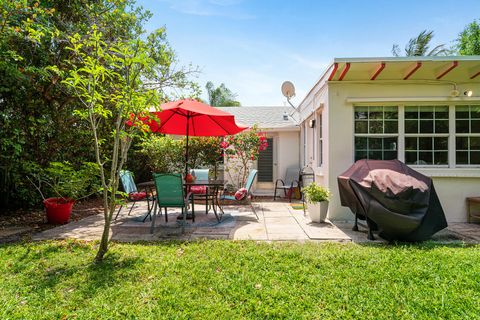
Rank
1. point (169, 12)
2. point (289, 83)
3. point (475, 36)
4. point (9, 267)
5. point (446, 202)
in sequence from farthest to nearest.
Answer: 1. point (475, 36)
2. point (289, 83)
3. point (169, 12)
4. point (446, 202)
5. point (9, 267)

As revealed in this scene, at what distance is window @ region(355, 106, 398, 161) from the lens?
664 cm

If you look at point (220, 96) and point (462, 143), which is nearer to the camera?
point (462, 143)

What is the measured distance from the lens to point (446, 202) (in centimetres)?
645

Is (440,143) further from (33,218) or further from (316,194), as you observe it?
(33,218)

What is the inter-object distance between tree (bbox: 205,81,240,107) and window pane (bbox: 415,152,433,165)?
2973 cm

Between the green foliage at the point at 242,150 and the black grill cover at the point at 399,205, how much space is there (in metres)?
5.57

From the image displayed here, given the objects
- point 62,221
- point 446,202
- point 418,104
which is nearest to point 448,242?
point 446,202

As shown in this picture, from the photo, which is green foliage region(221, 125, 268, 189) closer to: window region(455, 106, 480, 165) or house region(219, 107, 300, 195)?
house region(219, 107, 300, 195)

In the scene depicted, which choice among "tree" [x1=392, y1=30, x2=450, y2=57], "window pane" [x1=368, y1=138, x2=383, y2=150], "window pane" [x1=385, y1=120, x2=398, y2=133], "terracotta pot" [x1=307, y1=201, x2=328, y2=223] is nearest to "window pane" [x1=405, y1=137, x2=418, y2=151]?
"window pane" [x1=385, y1=120, x2=398, y2=133]

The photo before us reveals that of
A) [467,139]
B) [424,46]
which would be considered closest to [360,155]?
[467,139]

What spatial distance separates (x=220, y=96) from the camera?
116ft

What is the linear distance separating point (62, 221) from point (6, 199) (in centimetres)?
216

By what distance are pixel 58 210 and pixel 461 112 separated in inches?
379

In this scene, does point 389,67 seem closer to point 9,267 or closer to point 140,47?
point 140,47
